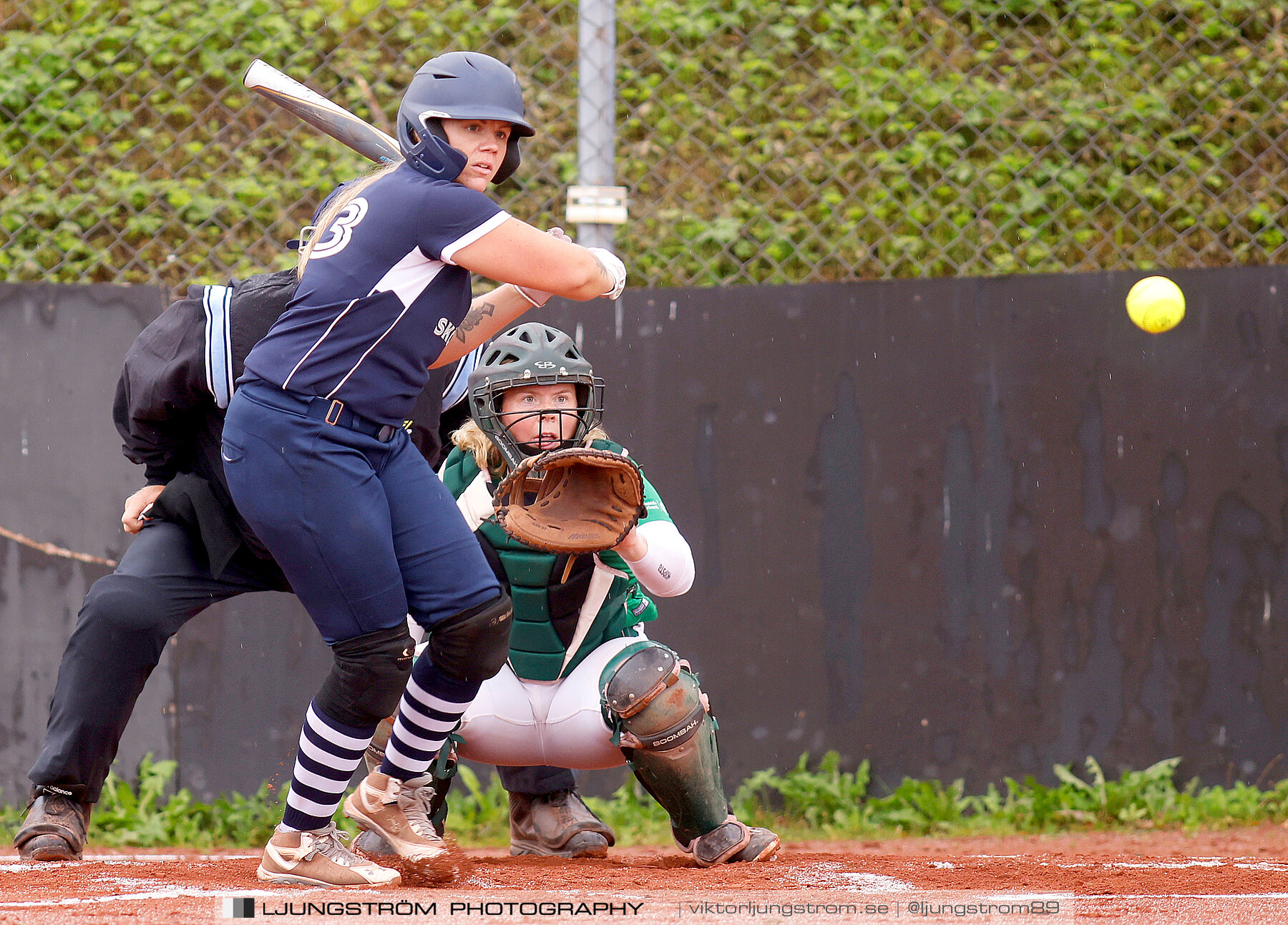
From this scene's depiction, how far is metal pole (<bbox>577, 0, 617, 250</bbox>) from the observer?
4230 millimetres

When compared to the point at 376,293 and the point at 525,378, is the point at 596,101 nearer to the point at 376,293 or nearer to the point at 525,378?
the point at 525,378

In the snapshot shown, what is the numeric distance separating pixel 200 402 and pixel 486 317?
2.52 feet

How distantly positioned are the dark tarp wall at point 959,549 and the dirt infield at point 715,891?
79cm

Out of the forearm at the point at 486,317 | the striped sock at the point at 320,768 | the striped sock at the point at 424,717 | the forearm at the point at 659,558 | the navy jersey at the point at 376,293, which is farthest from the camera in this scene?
the forearm at the point at 659,558

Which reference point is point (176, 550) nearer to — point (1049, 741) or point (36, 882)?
point (36, 882)

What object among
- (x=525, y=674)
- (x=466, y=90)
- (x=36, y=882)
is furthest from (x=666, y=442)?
(x=36, y=882)

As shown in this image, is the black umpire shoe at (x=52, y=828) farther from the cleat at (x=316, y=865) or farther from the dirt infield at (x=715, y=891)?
the cleat at (x=316, y=865)

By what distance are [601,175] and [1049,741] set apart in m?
2.35

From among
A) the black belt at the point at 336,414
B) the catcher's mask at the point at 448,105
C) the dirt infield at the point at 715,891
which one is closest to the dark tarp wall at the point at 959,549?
the dirt infield at the point at 715,891

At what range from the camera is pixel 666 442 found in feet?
14.1

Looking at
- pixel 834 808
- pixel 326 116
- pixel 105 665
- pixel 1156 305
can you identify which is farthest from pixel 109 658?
pixel 1156 305

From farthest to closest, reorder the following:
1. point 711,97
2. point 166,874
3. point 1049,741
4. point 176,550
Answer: point 711,97 < point 1049,741 < point 176,550 < point 166,874

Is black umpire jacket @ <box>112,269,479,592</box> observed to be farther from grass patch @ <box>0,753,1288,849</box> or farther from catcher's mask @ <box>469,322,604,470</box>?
grass patch @ <box>0,753,1288,849</box>

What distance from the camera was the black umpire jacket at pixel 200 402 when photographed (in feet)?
10.2
